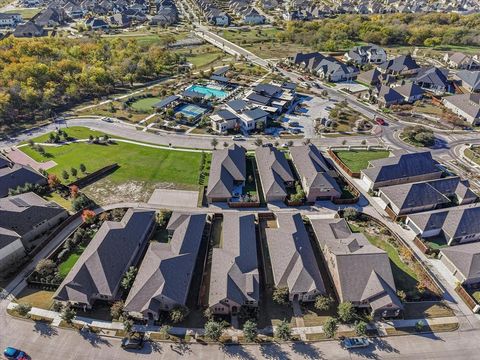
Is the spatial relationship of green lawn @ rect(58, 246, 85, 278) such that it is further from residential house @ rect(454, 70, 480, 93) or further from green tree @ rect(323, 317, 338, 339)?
residential house @ rect(454, 70, 480, 93)

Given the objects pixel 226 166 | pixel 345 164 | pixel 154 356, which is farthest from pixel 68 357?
pixel 345 164

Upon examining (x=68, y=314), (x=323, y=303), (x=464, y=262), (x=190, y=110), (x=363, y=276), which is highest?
(x=190, y=110)

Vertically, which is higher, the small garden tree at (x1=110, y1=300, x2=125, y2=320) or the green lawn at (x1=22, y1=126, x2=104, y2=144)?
the green lawn at (x1=22, y1=126, x2=104, y2=144)

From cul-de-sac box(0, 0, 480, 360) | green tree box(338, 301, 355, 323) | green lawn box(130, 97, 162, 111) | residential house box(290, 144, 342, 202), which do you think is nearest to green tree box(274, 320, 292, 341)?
cul-de-sac box(0, 0, 480, 360)

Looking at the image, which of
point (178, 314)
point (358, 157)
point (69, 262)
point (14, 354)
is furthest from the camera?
point (358, 157)

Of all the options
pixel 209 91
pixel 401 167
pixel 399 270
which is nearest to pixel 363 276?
pixel 399 270

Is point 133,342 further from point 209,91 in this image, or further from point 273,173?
point 209,91
